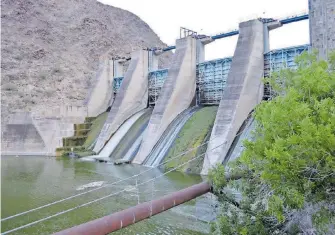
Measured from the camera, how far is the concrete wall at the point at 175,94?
2120 centimetres

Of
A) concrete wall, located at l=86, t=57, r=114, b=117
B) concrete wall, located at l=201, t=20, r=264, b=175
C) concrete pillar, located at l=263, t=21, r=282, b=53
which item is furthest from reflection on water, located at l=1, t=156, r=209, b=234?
concrete pillar, located at l=263, t=21, r=282, b=53

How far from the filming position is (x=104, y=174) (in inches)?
712

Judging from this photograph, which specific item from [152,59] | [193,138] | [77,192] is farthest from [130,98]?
[77,192]

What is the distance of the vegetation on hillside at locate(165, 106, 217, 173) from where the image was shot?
1770 centimetres

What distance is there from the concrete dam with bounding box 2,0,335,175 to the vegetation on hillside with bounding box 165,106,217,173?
210mm

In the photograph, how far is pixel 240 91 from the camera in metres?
17.6

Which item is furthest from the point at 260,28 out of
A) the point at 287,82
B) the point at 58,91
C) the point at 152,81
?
the point at 58,91

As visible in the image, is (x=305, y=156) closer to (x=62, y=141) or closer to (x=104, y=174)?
(x=104, y=174)

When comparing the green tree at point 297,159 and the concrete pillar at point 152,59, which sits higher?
the concrete pillar at point 152,59

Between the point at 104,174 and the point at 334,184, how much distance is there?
14.0 metres

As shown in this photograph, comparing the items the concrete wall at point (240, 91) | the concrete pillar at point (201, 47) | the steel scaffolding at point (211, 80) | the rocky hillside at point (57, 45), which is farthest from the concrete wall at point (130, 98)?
the concrete wall at point (240, 91)

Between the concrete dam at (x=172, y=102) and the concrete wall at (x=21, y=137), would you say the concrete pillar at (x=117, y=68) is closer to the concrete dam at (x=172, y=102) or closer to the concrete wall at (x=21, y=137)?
the concrete dam at (x=172, y=102)

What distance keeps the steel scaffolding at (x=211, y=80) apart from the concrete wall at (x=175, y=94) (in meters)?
0.47

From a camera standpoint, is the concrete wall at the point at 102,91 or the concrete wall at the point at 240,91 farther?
the concrete wall at the point at 102,91
